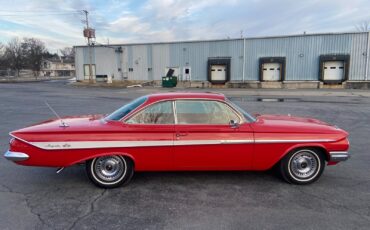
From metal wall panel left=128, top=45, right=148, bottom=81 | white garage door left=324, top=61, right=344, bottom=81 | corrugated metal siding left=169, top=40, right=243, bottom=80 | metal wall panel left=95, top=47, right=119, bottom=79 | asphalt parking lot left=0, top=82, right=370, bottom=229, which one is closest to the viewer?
asphalt parking lot left=0, top=82, right=370, bottom=229

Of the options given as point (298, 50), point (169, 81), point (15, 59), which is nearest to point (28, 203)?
point (169, 81)

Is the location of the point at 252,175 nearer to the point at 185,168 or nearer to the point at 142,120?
the point at 185,168

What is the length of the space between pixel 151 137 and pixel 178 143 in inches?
16.3

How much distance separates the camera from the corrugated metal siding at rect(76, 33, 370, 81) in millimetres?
29812

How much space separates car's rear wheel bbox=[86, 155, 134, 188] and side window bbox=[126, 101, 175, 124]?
2.05ft

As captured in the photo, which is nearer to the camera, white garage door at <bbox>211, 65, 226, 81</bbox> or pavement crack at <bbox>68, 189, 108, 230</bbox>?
pavement crack at <bbox>68, 189, 108, 230</bbox>

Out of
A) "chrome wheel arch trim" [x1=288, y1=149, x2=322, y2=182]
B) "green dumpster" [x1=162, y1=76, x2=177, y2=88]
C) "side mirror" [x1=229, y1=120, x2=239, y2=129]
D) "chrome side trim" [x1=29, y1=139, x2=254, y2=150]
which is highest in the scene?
"green dumpster" [x1=162, y1=76, x2=177, y2=88]

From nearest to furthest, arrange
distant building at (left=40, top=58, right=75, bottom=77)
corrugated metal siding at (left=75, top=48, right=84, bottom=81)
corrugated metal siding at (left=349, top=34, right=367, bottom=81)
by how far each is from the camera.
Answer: corrugated metal siding at (left=349, top=34, right=367, bottom=81)
corrugated metal siding at (left=75, top=48, right=84, bottom=81)
distant building at (left=40, top=58, right=75, bottom=77)

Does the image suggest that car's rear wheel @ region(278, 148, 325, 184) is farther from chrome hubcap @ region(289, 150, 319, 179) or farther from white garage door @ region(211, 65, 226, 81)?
white garage door @ region(211, 65, 226, 81)

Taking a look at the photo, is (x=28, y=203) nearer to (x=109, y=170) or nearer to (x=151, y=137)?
(x=109, y=170)

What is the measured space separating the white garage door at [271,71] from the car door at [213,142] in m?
29.8

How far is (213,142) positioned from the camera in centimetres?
402

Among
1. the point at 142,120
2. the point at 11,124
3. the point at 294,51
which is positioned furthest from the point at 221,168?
the point at 294,51

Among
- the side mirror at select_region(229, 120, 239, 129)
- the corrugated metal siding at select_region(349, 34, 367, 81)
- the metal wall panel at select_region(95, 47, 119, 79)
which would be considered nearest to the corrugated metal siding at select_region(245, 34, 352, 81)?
the corrugated metal siding at select_region(349, 34, 367, 81)
